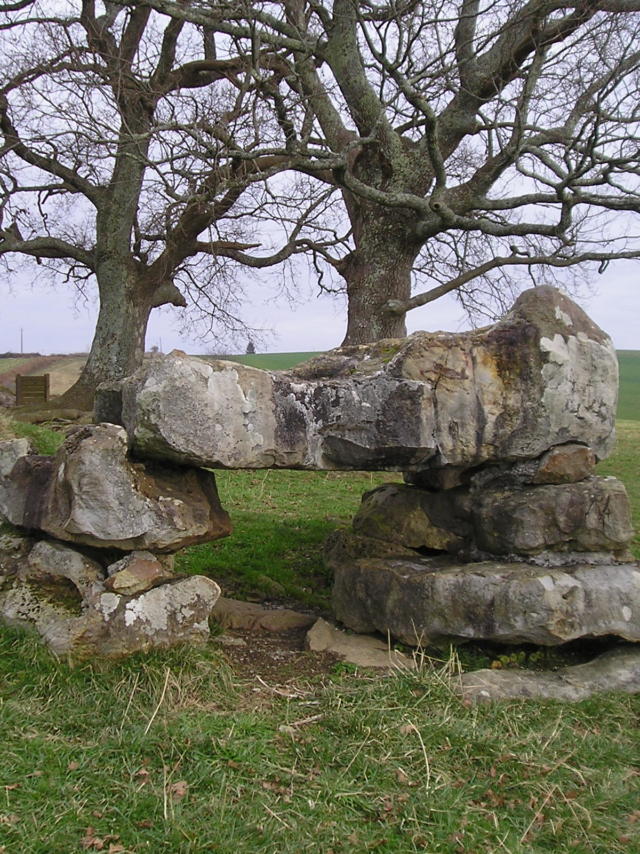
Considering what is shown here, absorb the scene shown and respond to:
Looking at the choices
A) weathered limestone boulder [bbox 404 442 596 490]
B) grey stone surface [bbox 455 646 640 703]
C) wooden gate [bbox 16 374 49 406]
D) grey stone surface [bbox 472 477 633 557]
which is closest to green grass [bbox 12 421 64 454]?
wooden gate [bbox 16 374 49 406]

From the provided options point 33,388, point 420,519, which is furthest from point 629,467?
point 33,388

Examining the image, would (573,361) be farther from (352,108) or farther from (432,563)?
(352,108)

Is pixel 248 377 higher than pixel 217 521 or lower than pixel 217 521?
higher

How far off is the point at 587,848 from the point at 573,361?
3.34m

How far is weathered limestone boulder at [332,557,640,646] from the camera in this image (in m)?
5.21

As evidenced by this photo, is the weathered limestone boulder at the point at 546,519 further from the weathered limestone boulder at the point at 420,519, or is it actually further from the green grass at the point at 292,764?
the green grass at the point at 292,764

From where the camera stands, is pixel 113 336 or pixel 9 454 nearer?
pixel 9 454

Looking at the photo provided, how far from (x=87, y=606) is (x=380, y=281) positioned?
28.7 ft

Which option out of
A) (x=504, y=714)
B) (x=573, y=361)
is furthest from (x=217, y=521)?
(x=573, y=361)

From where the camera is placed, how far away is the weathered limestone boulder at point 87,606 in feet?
16.3

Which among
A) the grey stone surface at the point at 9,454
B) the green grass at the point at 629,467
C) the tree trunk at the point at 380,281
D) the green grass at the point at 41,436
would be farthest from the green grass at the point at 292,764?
the tree trunk at the point at 380,281

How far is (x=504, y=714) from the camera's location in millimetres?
4648

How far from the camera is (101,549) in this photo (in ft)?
18.0

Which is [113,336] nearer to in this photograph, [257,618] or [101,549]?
[257,618]
